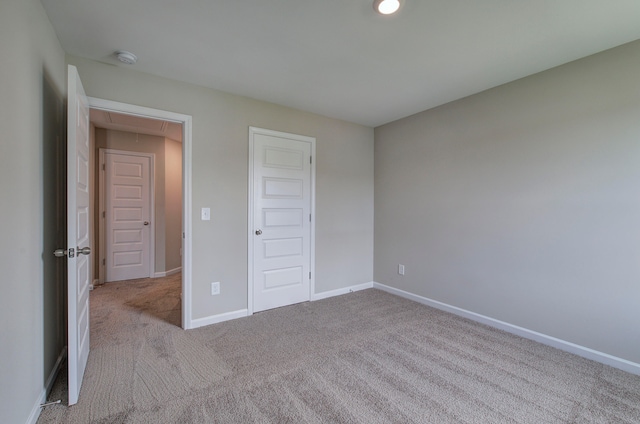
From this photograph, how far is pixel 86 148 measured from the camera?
2.19m

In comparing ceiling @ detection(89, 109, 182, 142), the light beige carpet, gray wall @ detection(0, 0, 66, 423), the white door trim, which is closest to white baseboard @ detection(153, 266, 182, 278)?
the light beige carpet

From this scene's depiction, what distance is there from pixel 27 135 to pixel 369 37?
86.7 inches

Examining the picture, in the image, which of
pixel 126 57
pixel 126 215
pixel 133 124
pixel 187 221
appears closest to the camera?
pixel 126 57

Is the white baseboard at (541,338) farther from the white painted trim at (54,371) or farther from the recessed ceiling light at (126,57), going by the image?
the recessed ceiling light at (126,57)

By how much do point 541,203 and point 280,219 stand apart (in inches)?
103

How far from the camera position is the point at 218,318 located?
9.62 feet

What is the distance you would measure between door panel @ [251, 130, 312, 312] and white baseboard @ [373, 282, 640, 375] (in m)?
1.59

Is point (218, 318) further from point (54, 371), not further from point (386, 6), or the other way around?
point (386, 6)

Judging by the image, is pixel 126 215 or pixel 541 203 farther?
pixel 126 215

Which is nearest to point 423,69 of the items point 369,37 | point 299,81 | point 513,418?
point 369,37

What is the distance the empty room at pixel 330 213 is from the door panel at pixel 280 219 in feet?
0.09

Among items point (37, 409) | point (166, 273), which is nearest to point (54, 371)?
point (37, 409)

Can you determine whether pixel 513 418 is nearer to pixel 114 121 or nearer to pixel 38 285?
pixel 38 285

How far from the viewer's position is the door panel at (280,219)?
3209mm
